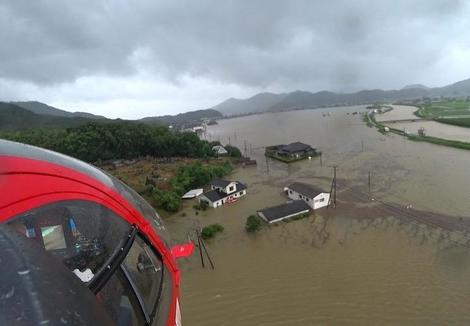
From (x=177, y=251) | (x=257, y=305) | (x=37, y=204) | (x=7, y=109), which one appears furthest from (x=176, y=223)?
(x=7, y=109)

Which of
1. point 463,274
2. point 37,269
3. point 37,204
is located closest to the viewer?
point 37,269

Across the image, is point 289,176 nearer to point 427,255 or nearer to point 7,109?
point 427,255

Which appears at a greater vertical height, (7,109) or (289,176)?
(7,109)

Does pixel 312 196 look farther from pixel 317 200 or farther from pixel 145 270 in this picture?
pixel 145 270

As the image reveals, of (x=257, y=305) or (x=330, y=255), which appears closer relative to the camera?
(x=257, y=305)

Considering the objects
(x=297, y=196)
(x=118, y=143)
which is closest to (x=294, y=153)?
(x=297, y=196)

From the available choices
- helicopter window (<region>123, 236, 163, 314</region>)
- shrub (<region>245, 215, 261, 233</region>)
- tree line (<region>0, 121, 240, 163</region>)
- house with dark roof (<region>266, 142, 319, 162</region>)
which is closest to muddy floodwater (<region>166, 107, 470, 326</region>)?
shrub (<region>245, 215, 261, 233</region>)

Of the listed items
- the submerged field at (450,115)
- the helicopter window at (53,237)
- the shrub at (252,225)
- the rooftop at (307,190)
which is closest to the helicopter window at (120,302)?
the helicopter window at (53,237)
